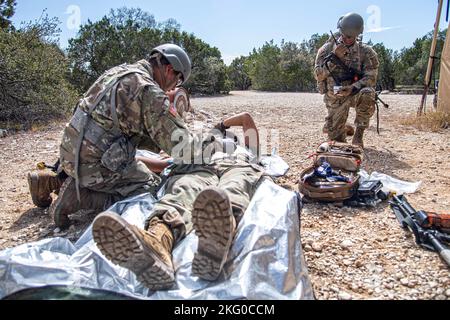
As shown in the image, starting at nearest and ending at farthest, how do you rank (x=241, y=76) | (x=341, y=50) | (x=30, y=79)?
1. (x=341, y=50)
2. (x=30, y=79)
3. (x=241, y=76)

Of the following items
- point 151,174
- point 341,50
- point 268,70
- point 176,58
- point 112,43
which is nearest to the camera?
point 176,58

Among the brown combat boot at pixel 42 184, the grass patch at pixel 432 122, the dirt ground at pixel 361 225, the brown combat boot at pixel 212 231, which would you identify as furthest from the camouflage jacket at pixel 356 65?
the brown combat boot at pixel 212 231

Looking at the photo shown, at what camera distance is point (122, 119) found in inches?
102

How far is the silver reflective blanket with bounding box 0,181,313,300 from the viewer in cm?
172

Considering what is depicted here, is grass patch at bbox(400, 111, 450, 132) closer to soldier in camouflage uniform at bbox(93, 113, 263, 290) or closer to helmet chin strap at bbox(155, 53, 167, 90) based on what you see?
helmet chin strap at bbox(155, 53, 167, 90)

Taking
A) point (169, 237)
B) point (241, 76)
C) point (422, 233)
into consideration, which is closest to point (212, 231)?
point (169, 237)

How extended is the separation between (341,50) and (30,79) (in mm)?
6520

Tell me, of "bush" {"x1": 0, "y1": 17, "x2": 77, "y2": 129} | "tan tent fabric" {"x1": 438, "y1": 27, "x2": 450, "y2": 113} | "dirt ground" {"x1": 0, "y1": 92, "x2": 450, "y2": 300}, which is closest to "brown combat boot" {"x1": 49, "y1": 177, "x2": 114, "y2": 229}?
"dirt ground" {"x1": 0, "y1": 92, "x2": 450, "y2": 300}

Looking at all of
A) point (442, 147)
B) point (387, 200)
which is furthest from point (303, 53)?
point (387, 200)

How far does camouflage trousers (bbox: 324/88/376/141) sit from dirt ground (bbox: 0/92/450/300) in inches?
15.6

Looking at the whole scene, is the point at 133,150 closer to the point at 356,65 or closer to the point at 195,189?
the point at 195,189

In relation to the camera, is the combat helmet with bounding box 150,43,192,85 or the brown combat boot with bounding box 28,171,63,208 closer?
the combat helmet with bounding box 150,43,192,85

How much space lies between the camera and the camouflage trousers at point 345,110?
199 inches

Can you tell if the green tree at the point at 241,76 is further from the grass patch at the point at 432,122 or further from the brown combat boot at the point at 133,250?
the brown combat boot at the point at 133,250
